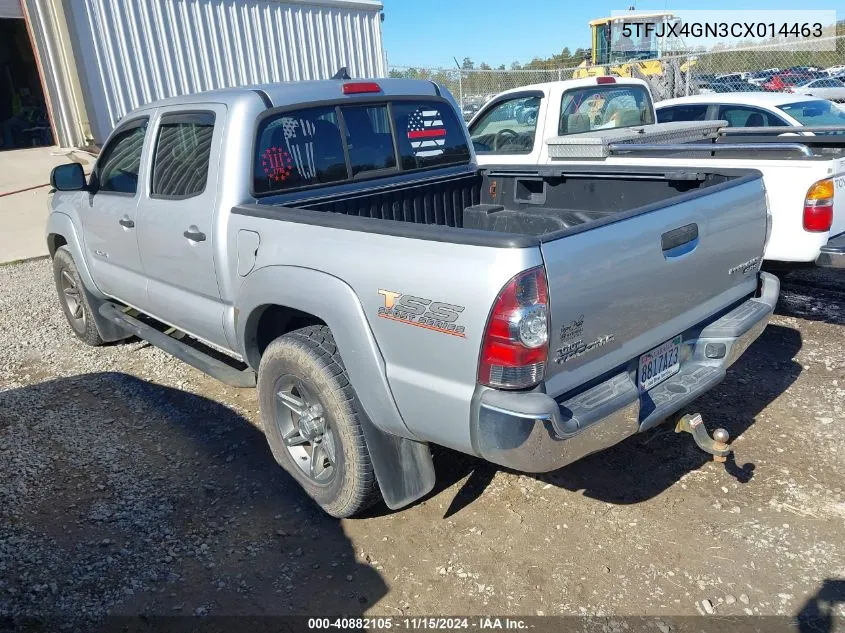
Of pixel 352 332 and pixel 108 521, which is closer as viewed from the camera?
pixel 352 332

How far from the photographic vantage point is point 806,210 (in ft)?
14.9

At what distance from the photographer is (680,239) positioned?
2762mm

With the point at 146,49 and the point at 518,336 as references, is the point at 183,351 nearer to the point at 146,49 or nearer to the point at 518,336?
the point at 518,336

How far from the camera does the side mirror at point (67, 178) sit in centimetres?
457

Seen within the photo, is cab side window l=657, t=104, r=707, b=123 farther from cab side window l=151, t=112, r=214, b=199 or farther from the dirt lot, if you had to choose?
cab side window l=151, t=112, r=214, b=199

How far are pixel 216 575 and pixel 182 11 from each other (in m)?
10.9

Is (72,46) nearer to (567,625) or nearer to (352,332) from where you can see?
(352,332)

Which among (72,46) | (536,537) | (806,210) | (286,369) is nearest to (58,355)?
(286,369)

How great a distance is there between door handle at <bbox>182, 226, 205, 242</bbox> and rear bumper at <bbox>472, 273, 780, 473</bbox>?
6.31 feet

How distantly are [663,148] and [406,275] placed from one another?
3903 mm

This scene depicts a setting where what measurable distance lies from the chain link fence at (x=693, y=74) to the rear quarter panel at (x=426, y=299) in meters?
11.5

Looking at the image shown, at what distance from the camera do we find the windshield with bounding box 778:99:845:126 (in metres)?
8.28

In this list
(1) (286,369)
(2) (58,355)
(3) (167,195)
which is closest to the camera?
(1) (286,369)

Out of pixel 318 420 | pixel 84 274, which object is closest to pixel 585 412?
pixel 318 420
